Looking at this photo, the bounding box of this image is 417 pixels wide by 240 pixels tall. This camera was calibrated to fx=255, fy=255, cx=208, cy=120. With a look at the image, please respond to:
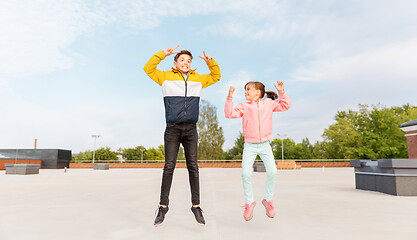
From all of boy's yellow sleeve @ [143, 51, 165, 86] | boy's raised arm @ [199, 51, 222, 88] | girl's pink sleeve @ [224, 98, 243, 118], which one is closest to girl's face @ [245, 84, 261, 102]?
girl's pink sleeve @ [224, 98, 243, 118]

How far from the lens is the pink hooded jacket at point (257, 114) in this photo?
320 cm

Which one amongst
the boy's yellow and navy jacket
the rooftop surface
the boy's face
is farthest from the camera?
the boy's face

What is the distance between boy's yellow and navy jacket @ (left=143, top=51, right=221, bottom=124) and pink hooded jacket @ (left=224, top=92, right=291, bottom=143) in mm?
430

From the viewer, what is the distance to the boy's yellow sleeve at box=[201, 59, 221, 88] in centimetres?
339

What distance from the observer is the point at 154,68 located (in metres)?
3.23

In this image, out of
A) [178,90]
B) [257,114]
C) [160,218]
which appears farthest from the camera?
[257,114]

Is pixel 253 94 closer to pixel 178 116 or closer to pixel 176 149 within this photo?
pixel 178 116

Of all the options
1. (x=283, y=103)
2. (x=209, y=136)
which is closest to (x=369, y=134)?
(x=209, y=136)

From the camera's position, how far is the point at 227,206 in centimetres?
407

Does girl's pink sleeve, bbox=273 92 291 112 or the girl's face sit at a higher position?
the girl's face

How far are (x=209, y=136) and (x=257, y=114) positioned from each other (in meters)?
47.5

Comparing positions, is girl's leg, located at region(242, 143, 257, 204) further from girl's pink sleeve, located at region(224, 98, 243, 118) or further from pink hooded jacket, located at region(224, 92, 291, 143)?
girl's pink sleeve, located at region(224, 98, 243, 118)

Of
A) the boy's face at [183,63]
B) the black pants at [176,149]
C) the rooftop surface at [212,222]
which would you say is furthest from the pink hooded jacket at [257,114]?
the rooftop surface at [212,222]

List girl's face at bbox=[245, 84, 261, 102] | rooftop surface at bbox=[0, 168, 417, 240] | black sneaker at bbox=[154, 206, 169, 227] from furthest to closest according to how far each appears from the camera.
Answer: girl's face at bbox=[245, 84, 261, 102] → black sneaker at bbox=[154, 206, 169, 227] → rooftop surface at bbox=[0, 168, 417, 240]
